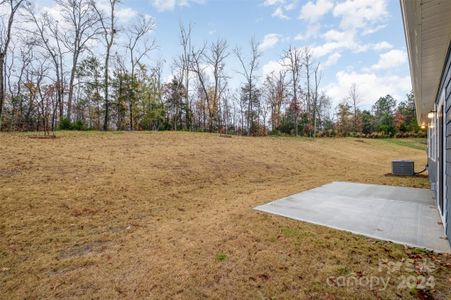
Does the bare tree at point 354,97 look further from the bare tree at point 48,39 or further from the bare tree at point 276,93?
the bare tree at point 48,39

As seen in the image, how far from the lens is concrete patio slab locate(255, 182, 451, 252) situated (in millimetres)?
3119

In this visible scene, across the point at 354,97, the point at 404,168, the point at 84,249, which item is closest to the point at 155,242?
the point at 84,249

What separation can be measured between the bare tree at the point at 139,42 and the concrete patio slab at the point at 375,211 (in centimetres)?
2022

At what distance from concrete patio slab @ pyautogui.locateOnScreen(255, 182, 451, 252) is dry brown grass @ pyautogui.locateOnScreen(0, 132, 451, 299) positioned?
350mm

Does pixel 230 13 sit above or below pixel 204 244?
above

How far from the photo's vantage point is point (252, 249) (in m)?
2.85

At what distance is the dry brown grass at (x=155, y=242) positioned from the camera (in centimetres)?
217

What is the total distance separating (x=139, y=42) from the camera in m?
22.5

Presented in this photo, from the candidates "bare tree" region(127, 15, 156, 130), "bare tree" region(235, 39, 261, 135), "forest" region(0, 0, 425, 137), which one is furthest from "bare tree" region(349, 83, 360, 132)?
"bare tree" region(127, 15, 156, 130)

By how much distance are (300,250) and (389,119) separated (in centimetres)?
4322

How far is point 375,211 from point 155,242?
3.93m

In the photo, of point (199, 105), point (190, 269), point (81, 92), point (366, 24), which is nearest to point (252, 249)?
point (190, 269)

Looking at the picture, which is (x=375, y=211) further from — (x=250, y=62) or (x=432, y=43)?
(x=250, y=62)

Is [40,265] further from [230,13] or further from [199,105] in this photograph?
[199,105]
